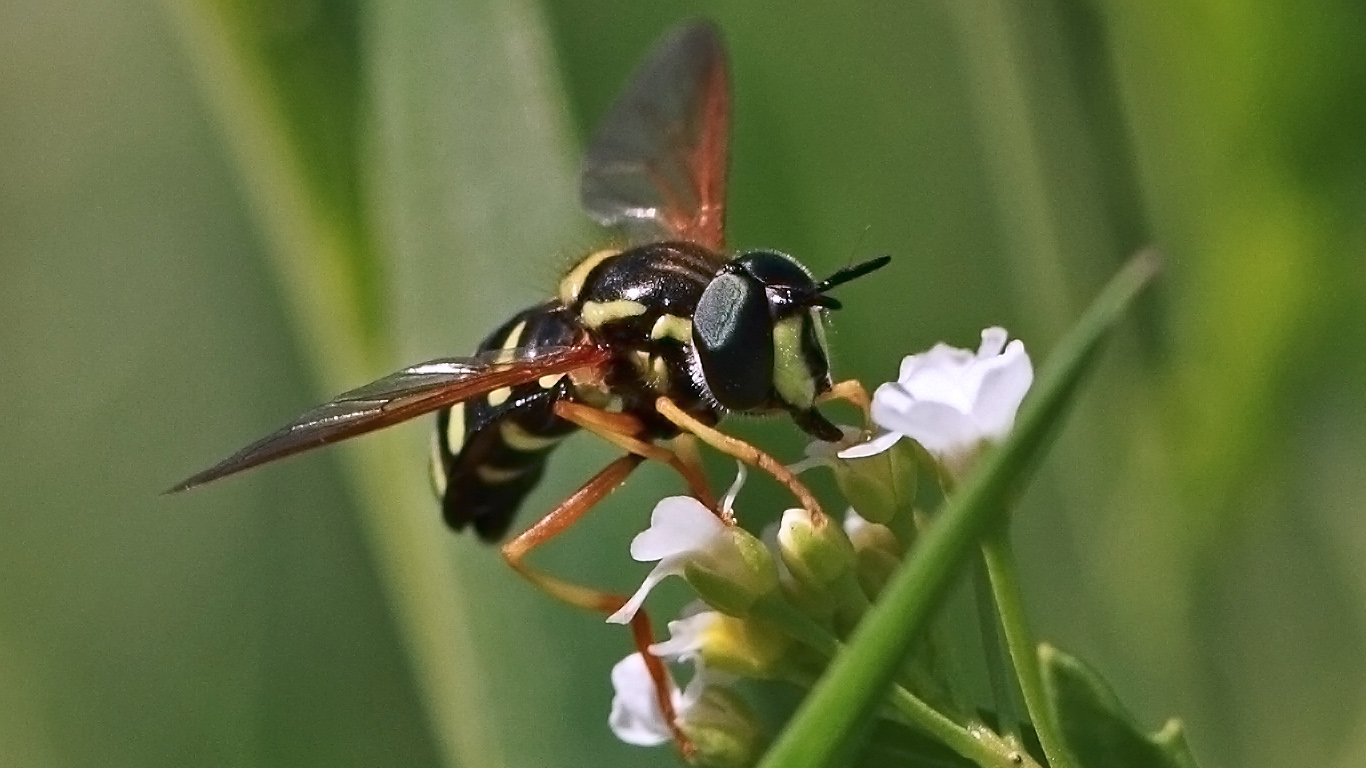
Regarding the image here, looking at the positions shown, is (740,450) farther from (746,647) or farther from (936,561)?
(936,561)

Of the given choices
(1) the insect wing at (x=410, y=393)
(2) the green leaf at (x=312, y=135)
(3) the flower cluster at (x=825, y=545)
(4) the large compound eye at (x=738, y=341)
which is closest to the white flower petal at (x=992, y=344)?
(3) the flower cluster at (x=825, y=545)

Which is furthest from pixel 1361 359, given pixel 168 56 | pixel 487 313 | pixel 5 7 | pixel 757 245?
pixel 5 7

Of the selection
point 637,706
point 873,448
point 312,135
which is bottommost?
point 637,706

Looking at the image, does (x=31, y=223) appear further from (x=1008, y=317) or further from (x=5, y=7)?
(x=1008, y=317)

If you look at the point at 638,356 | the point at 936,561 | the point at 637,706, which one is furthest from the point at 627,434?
the point at 936,561

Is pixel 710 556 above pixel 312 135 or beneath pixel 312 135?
beneath

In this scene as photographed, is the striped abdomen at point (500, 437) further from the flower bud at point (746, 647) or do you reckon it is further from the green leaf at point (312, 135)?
the flower bud at point (746, 647)

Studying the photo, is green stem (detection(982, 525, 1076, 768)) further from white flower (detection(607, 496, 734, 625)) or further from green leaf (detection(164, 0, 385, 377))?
green leaf (detection(164, 0, 385, 377))
